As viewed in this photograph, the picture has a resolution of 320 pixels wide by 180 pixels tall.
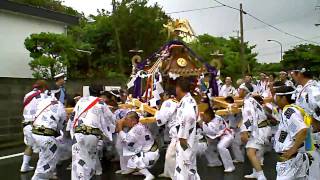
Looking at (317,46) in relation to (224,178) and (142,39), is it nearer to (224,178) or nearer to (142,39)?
(142,39)

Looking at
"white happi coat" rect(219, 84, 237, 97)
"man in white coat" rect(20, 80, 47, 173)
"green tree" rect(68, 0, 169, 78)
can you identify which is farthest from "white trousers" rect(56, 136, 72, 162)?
"green tree" rect(68, 0, 169, 78)

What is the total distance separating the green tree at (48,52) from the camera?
59.6 feet

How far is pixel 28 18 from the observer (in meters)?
20.0

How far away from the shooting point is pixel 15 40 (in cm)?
1955

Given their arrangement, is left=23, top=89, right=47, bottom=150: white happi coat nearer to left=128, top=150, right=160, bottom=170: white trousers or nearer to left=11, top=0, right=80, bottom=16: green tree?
left=128, top=150, right=160, bottom=170: white trousers

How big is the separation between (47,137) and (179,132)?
289cm

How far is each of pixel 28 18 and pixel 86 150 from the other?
14.9 meters

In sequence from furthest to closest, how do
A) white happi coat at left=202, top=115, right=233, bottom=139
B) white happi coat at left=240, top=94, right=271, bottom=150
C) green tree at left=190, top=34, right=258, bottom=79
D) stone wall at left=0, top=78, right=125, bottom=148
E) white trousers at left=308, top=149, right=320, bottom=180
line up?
green tree at left=190, top=34, right=258, bottom=79 < stone wall at left=0, top=78, right=125, bottom=148 < white happi coat at left=202, top=115, right=233, bottom=139 < white happi coat at left=240, top=94, right=271, bottom=150 < white trousers at left=308, top=149, right=320, bottom=180

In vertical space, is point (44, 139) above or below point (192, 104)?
below

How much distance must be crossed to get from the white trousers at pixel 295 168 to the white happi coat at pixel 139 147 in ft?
11.9

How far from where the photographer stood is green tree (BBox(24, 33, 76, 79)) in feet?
59.6

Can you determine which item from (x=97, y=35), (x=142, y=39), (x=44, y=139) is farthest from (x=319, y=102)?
(x=97, y=35)

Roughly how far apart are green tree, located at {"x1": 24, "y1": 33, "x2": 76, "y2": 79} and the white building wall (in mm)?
1130

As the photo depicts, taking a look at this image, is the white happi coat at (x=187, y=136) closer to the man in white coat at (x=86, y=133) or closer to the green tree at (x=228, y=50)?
the man in white coat at (x=86, y=133)
